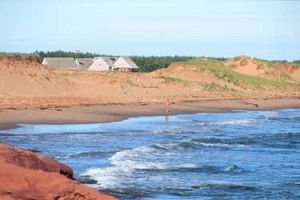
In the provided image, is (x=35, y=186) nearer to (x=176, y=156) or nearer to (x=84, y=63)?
(x=176, y=156)

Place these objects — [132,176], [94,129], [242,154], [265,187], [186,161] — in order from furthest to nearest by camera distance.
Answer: [94,129] < [242,154] < [186,161] < [132,176] < [265,187]

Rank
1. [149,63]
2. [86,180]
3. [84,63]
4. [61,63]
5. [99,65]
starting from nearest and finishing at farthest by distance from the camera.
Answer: [86,180] → [61,63] → [99,65] → [84,63] → [149,63]

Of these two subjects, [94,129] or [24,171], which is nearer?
[24,171]

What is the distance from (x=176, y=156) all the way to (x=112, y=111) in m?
19.9

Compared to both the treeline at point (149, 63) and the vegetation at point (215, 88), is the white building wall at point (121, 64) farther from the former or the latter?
the vegetation at point (215, 88)

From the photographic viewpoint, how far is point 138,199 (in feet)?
45.8

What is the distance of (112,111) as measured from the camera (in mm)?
42344

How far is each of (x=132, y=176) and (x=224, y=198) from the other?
145 inches

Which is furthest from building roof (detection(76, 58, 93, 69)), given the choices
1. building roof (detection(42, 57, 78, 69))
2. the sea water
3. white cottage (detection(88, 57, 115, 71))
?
the sea water

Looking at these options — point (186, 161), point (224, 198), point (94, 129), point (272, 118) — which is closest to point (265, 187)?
point (224, 198)

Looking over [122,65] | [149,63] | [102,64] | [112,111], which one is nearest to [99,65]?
[102,64]

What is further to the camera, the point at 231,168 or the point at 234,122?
the point at 234,122

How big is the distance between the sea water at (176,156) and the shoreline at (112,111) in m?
1.85

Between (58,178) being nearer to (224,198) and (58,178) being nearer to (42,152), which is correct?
(224,198)
